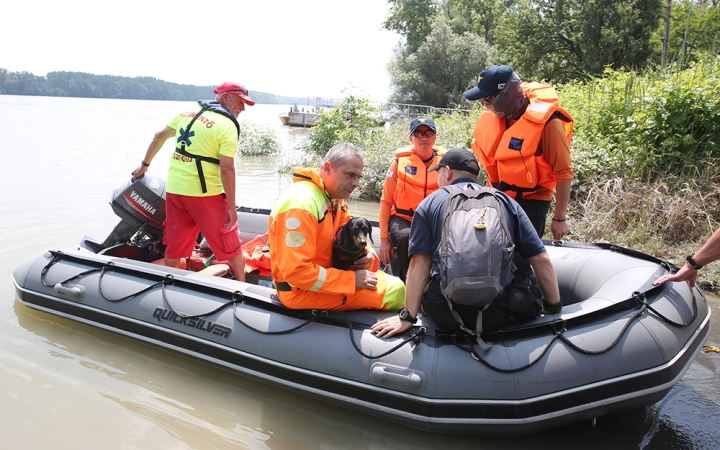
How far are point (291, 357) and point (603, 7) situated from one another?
65.8 feet

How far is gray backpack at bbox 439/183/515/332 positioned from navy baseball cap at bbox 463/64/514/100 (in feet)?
3.17

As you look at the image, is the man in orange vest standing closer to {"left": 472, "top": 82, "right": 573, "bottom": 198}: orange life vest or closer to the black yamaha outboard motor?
{"left": 472, "top": 82, "right": 573, "bottom": 198}: orange life vest

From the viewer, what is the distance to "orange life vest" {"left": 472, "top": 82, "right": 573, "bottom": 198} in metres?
2.93

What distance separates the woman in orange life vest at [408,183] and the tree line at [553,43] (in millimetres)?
13277

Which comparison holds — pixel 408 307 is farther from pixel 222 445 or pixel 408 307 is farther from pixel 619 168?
pixel 619 168

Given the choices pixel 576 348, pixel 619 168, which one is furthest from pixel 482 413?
pixel 619 168

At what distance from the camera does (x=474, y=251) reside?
6.75ft

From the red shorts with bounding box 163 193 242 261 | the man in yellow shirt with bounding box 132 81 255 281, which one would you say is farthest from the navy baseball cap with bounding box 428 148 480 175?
the red shorts with bounding box 163 193 242 261

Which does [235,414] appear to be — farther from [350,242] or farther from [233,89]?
[233,89]

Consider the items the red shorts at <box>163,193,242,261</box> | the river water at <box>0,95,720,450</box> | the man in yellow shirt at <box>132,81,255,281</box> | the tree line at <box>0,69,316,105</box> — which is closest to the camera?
the river water at <box>0,95,720,450</box>

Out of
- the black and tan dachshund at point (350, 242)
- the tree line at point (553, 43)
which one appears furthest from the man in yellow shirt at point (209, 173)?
the tree line at point (553, 43)

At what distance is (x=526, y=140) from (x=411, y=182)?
828mm

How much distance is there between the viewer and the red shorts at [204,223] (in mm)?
3486

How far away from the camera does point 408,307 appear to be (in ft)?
7.82
